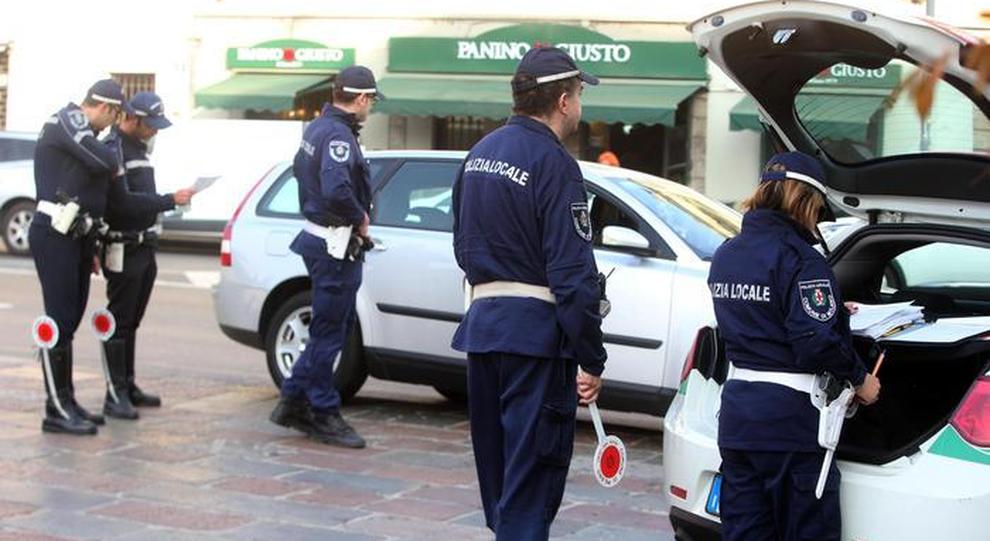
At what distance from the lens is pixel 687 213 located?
27.2 ft

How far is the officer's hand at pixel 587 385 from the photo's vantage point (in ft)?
15.1

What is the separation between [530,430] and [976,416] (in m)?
1.31

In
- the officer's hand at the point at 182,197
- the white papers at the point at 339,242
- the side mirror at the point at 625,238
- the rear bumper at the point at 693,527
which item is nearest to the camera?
the rear bumper at the point at 693,527

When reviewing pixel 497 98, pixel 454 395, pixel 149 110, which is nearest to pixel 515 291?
pixel 149 110

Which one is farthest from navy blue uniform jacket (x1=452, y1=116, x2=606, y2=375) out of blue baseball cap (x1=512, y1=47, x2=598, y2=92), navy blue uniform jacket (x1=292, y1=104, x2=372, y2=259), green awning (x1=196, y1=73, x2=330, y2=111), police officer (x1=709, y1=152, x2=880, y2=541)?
green awning (x1=196, y1=73, x2=330, y2=111)

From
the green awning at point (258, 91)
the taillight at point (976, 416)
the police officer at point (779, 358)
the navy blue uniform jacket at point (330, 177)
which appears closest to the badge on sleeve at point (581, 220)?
the police officer at point (779, 358)

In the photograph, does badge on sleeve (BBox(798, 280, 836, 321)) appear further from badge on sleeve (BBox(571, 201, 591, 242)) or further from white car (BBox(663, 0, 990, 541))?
badge on sleeve (BBox(571, 201, 591, 242))

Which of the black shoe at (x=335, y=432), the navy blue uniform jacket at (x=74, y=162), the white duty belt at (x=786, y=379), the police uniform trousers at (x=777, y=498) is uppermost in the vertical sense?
the navy blue uniform jacket at (x=74, y=162)

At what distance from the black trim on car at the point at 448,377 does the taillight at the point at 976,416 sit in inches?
140

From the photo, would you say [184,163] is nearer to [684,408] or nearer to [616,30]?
[616,30]

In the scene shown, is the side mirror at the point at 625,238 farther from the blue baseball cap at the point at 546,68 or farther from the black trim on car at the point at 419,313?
the blue baseball cap at the point at 546,68

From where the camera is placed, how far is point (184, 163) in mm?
22391

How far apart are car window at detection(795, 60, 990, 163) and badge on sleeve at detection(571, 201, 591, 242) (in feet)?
2.92

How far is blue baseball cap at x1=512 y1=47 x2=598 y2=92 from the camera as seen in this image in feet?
15.3
